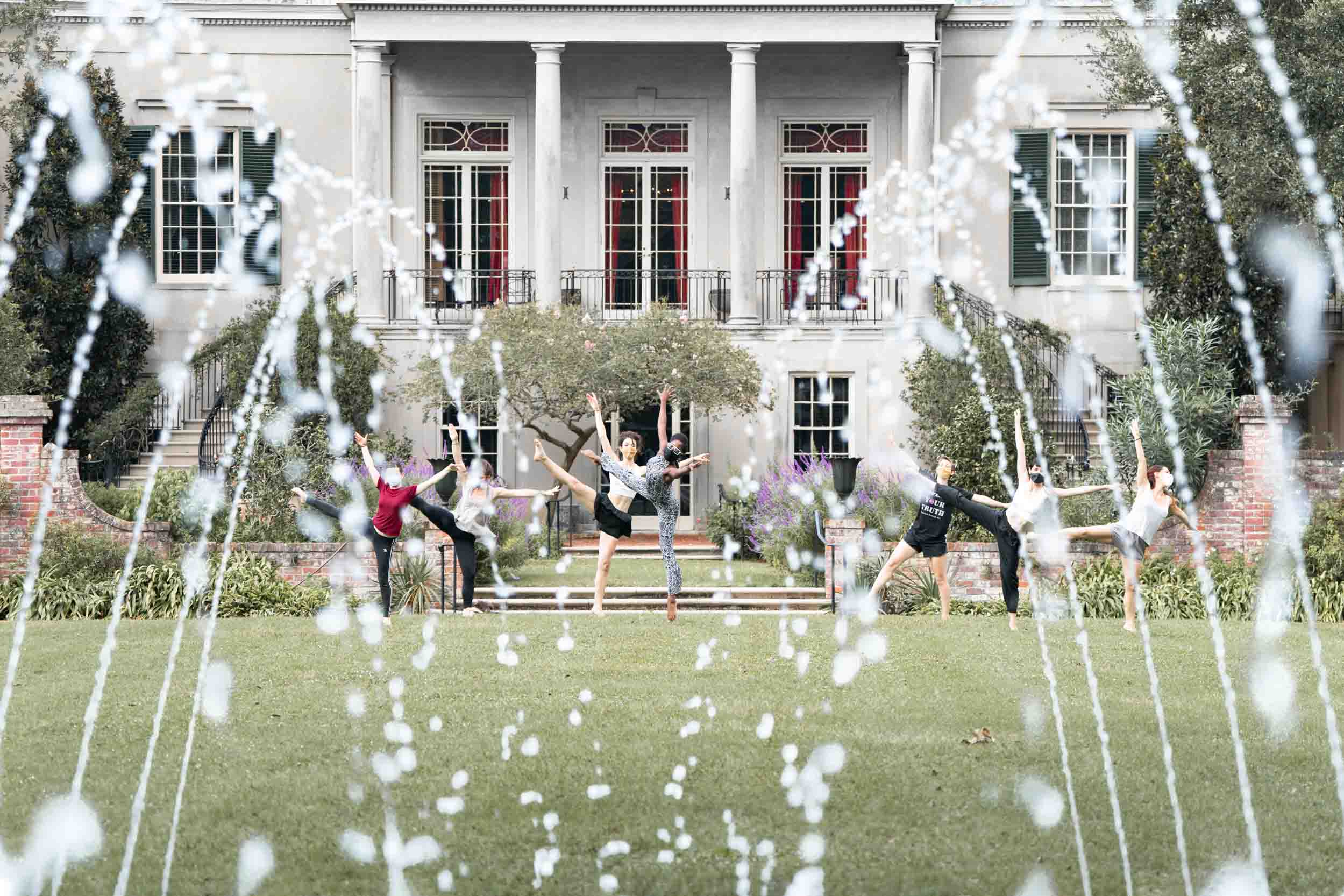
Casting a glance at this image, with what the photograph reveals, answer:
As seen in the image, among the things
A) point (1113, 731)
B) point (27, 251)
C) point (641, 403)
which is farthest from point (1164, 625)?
point (27, 251)

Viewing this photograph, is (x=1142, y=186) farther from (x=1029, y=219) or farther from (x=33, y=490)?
(x=33, y=490)

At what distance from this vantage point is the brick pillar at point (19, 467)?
16.1m

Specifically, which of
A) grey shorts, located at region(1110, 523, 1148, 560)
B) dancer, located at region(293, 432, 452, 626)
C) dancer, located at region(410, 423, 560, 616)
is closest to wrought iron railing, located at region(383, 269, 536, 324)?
dancer, located at region(410, 423, 560, 616)

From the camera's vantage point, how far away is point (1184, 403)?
18969mm

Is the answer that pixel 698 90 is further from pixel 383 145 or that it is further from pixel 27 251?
pixel 27 251

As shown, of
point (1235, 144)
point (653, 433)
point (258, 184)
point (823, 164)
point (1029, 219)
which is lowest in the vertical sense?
point (653, 433)

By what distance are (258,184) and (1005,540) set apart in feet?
50.7

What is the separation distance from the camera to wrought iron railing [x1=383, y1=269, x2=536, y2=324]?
2412 centimetres

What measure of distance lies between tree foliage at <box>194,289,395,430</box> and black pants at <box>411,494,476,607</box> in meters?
7.32

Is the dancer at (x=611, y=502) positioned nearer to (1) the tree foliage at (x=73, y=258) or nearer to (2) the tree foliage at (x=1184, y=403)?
(2) the tree foliage at (x=1184, y=403)

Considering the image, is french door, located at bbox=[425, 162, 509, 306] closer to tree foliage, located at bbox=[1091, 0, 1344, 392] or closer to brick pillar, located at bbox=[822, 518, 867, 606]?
tree foliage, located at bbox=[1091, 0, 1344, 392]

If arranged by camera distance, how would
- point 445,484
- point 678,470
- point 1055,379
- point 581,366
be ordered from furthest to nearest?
1. point 1055,379
2. point 581,366
3. point 445,484
4. point 678,470

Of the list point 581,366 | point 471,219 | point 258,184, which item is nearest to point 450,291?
point 471,219

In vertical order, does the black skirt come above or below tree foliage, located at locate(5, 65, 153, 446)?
below
